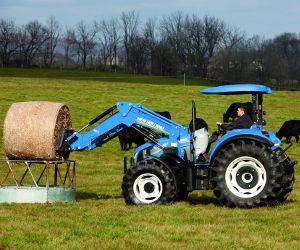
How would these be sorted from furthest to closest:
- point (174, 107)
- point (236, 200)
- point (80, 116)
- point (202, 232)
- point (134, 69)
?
point (134, 69)
point (174, 107)
point (80, 116)
point (236, 200)
point (202, 232)

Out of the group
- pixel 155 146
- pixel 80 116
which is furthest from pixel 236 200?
pixel 80 116

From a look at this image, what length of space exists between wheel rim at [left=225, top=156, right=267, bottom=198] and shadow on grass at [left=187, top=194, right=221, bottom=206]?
108 cm

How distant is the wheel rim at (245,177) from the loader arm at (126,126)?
1536 millimetres

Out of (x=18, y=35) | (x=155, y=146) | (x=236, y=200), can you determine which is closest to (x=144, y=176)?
(x=155, y=146)

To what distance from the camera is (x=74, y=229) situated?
805cm

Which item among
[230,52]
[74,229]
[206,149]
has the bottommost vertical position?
[74,229]

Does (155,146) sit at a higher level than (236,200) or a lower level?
higher

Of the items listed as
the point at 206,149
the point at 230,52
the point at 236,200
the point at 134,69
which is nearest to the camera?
the point at 236,200

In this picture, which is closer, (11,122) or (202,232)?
(202,232)

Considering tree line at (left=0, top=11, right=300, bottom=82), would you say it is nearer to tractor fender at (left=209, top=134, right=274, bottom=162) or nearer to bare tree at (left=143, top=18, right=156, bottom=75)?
bare tree at (left=143, top=18, right=156, bottom=75)

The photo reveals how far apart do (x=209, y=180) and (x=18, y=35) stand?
118176 millimetres

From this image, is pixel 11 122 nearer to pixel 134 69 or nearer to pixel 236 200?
pixel 236 200

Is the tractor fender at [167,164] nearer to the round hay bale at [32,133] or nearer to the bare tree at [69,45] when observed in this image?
the round hay bale at [32,133]

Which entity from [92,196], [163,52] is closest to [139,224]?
[92,196]
